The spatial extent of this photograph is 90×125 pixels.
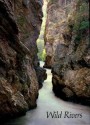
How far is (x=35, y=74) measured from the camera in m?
15.9

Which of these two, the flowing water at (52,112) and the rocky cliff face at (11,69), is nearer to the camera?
the rocky cliff face at (11,69)

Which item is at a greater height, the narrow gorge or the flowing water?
the narrow gorge

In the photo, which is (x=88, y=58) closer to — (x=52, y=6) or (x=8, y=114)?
(x=8, y=114)

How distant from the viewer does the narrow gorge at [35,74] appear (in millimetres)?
10133

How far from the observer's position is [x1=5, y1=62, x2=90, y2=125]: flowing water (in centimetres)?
1172

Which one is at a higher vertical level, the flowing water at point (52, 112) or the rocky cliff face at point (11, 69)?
the rocky cliff face at point (11, 69)

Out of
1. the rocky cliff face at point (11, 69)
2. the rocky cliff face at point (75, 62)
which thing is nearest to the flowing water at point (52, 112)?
A: the rocky cliff face at point (11, 69)

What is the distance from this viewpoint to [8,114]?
10844mm

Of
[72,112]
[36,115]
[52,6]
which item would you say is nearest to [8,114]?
[36,115]

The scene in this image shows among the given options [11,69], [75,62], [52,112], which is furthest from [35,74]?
[11,69]

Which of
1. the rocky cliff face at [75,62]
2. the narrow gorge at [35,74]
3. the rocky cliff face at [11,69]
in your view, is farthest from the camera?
the rocky cliff face at [75,62]

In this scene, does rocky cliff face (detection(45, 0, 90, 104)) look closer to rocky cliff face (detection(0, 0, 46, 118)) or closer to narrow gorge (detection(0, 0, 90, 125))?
narrow gorge (detection(0, 0, 90, 125))

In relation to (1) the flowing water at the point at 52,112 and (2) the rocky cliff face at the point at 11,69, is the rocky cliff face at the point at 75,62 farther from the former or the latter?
(2) the rocky cliff face at the point at 11,69

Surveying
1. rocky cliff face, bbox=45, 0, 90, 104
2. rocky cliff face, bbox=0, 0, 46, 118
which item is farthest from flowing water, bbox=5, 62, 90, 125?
rocky cliff face, bbox=45, 0, 90, 104
